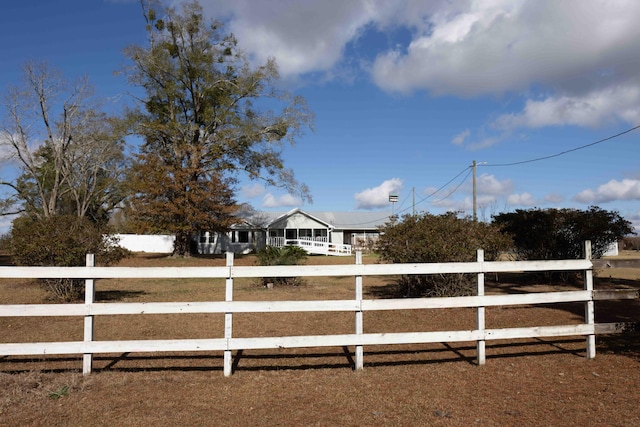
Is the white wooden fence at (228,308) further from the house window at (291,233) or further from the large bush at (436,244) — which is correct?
the house window at (291,233)

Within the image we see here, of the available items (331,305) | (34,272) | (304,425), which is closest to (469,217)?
(331,305)

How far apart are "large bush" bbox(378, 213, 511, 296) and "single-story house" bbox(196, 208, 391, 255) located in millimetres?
31984

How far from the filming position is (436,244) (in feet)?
34.2

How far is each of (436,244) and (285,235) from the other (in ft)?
134

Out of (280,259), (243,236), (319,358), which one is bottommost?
(319,358)

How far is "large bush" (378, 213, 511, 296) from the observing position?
34.2 ft

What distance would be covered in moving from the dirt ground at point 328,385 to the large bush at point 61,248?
331 centimetres

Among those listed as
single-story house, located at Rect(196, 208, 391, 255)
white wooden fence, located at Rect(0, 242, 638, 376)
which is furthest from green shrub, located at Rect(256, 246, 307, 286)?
single-story house, located at Rect(196, 208, 391, 255)

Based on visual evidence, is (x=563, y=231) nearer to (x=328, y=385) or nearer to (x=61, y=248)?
(x=328, y=385)

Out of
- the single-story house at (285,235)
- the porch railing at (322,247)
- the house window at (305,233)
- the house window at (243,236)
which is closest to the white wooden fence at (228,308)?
the porch railing at (322,247)

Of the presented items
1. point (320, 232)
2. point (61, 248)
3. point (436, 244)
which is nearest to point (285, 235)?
point (320, 232)

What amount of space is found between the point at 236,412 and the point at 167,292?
11.4 meters

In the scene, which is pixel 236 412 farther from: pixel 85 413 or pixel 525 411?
pixel 525 411

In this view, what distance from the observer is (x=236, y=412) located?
4578mm
